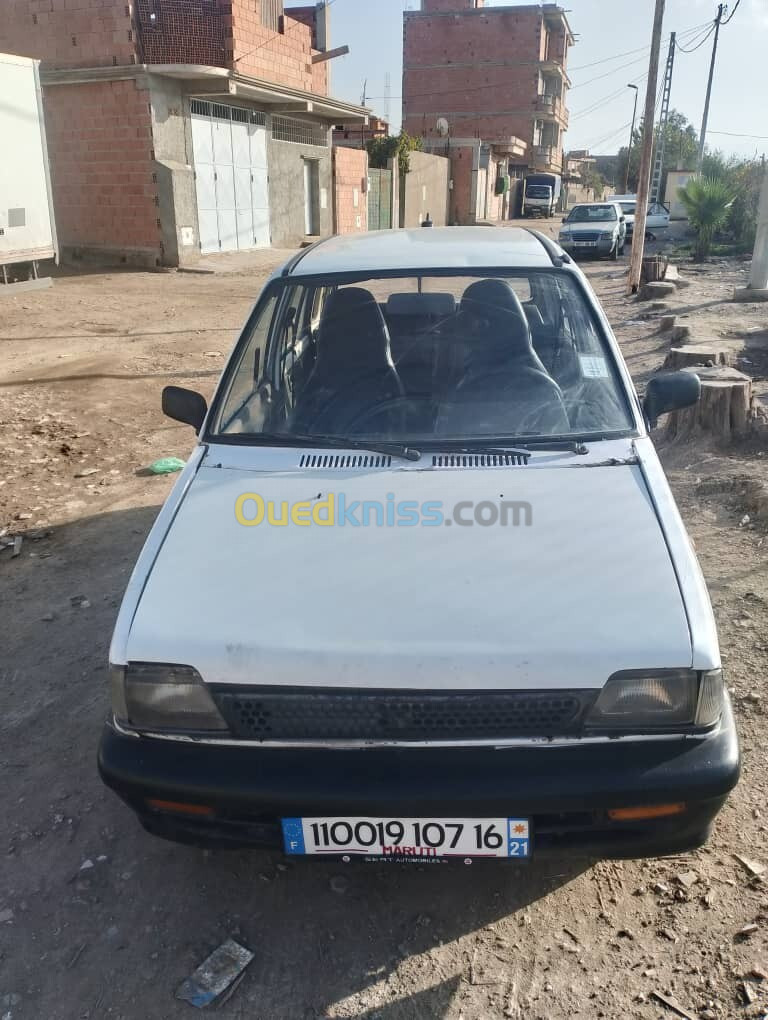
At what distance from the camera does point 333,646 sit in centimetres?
201

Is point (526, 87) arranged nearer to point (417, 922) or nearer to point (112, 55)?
point (112, 55)

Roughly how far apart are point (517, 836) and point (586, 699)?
38cm

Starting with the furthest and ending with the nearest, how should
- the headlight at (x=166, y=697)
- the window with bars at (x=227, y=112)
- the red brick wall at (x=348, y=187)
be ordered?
the red brick wall at (x=348, y=187), the window with bars at (x=227, y=112), the headlight at (x=166, y=697)

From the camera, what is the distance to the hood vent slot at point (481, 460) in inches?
106

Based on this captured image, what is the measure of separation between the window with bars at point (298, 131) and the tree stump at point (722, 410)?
731 inches

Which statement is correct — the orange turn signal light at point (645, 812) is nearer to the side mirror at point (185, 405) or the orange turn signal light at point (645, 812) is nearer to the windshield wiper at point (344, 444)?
the windshield wiper at point (344, 444)

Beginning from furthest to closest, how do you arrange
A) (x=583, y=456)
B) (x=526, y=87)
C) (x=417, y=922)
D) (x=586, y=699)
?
(x=526, y=87)
(x=583, y=456)
(x=417, y=922)
(x=586, y=699)

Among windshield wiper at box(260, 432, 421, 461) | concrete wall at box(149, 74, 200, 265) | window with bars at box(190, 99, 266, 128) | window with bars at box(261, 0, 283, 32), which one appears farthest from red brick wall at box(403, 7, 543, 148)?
windshield wiper at box(260, 432, 421, 461)

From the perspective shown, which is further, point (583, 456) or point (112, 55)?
point (112, 55)

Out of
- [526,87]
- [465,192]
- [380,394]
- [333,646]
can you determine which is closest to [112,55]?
[380,394]

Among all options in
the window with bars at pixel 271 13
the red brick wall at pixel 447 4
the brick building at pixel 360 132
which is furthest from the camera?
the red brick wall at pixel 447 4

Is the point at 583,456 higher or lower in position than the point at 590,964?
higher

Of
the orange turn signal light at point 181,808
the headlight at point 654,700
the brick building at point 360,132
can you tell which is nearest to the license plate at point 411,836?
the orange turn signal light at point 181,808

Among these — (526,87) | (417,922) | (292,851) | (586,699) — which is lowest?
(417,922)
